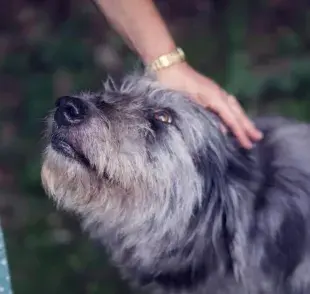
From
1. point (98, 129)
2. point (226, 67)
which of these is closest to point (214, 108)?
point (98, 129)

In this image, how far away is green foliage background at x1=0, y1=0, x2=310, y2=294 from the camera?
2422 millimetres

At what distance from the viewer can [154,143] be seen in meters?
1.58

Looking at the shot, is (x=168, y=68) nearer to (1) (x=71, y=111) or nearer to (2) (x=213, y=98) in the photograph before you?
(2) (x=213, y=98)

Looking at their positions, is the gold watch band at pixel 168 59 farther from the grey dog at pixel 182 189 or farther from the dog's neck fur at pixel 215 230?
the dog's neck fur at pixel 215 230

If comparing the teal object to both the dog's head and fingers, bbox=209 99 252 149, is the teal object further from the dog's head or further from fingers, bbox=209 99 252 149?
fingers, bbox=209 99 252 149

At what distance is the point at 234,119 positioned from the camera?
5.24 ft

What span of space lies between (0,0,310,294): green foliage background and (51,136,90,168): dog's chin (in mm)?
831

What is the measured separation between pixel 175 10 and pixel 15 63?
1.67 ft

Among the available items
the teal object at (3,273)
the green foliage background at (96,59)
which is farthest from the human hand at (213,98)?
the green foliage background at (96,59)

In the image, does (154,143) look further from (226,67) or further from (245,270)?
(226,67)

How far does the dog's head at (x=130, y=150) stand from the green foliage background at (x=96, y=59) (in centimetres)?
79

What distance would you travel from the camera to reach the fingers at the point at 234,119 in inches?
62.7

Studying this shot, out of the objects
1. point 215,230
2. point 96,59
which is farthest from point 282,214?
point 96,59

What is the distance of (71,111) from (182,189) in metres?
0.26
